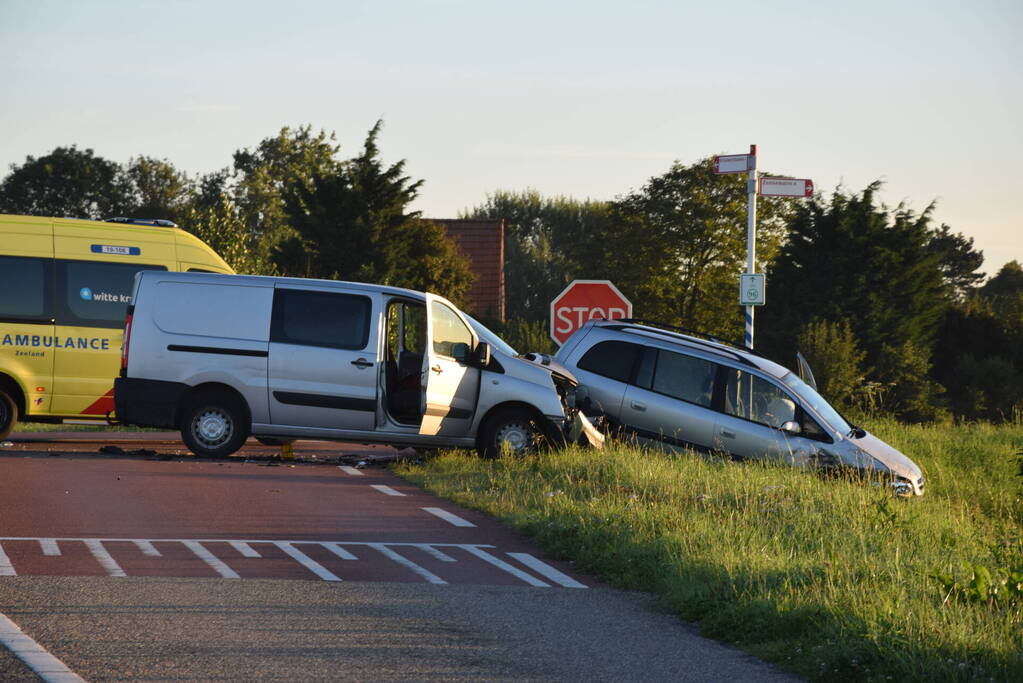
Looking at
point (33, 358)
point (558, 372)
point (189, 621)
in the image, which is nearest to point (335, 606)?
point (189, 621)

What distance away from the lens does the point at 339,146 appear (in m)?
77.7

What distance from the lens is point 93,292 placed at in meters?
18.2

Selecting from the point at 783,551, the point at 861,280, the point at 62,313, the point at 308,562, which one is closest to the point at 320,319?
the point at 62,313

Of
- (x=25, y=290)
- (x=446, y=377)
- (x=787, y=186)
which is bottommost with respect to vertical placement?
(x=446, y=377)

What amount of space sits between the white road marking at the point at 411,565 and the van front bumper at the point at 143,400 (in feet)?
21.4

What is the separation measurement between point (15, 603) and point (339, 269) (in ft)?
109

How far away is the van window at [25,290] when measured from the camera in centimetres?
1753

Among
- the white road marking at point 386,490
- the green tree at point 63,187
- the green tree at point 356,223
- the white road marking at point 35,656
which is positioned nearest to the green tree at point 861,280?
the green tree at point 356,223

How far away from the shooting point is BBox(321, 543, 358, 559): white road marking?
32.3 ft

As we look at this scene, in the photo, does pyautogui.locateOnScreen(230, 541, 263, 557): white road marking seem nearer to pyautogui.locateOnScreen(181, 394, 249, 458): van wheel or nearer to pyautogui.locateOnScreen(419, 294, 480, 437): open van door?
pyautogui.locateOnScreen(419, 294, 480, 437): open van door

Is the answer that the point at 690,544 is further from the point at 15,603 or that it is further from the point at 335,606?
the point at 15,603

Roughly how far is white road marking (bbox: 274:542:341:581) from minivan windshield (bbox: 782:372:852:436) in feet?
25.4

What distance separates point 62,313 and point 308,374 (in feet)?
12.3

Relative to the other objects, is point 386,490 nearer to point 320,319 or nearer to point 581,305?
point 320,319
